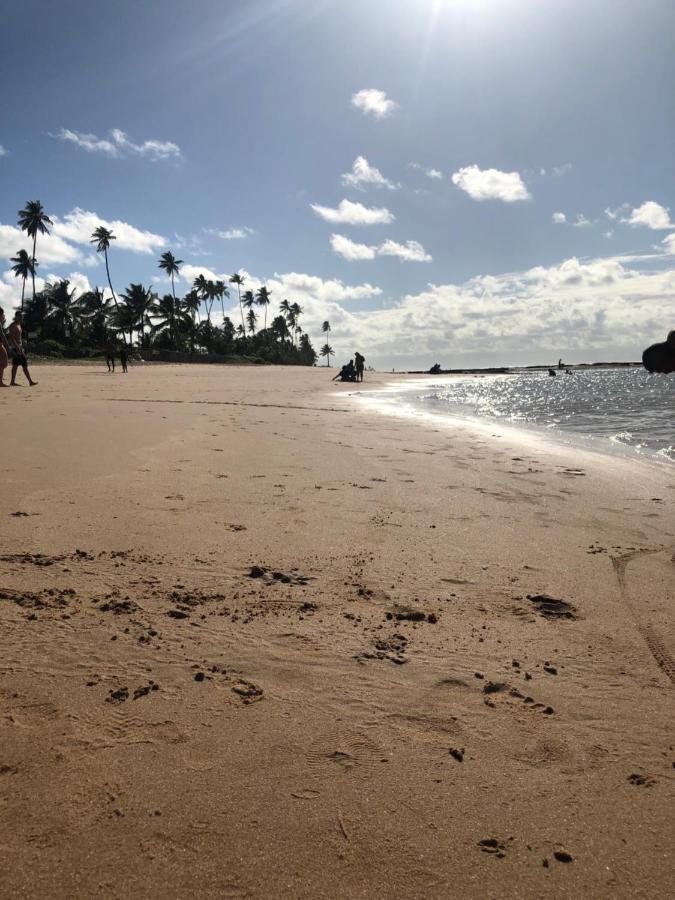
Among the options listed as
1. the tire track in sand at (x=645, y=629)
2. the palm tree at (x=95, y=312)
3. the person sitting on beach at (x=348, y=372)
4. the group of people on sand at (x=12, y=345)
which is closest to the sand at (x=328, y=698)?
the tire track in sand at (x=645, y=629)

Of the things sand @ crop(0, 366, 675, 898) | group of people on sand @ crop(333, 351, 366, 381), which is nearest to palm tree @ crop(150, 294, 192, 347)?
group of people on sand @ crop(333, 351, 366, 381)

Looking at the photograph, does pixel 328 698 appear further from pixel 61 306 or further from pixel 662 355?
pixel 61 306

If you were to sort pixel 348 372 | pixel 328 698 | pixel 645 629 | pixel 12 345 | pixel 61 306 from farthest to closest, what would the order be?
pixel 61 306, pixel 348 372, pixel 12 345, pixel 645 629, pixel 328 698

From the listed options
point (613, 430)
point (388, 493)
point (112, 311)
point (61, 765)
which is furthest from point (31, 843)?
point (112, 311)

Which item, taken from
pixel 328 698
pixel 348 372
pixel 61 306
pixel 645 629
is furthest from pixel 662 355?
pixel 61 306

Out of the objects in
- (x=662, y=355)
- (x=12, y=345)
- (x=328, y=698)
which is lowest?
(x=328, y=698)

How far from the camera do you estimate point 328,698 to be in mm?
1948

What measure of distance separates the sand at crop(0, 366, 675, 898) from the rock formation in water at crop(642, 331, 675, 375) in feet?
4.19

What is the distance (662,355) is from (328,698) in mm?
1865

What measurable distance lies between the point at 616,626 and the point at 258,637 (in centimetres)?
175

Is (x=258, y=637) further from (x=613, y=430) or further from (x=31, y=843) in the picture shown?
(x=613, y=430)

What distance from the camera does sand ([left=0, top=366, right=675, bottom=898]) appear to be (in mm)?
1338

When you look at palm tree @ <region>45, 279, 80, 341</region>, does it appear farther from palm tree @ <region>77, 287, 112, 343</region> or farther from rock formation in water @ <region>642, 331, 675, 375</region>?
rock formation in water @ <region>642, 331, 675, 375</region>

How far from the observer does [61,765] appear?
1.57 meters
